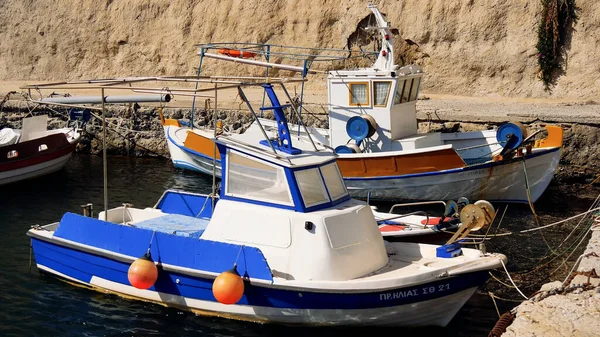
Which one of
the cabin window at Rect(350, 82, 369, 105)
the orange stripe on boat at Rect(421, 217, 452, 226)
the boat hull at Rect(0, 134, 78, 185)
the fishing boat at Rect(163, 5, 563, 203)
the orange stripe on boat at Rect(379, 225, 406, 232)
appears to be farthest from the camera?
the boat hull at Rect(0, 134, 78, 185)

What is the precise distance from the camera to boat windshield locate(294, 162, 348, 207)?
407 inches

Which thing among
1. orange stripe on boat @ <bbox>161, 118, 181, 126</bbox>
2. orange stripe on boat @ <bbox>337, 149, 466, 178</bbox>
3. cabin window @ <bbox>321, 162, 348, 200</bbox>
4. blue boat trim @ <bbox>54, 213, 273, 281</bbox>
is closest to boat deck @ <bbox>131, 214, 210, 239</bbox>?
blue boat trim @ <bbox>54, 213, 273, 281</bbox>

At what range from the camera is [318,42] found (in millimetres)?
28094

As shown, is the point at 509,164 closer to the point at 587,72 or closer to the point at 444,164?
the point at 444,164

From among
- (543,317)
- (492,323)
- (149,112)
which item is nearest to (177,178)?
(149,112)

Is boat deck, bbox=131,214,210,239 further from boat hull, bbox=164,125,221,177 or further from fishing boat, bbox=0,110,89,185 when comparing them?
fishing boat, bbox=0,110,89,185

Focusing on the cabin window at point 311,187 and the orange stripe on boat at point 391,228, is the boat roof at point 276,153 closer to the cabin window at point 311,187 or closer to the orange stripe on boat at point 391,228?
the cabin window at point 311,187

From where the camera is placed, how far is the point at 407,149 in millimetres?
17688

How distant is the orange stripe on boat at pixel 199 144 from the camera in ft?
64.8

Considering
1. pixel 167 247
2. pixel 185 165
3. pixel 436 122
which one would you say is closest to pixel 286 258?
pixel 167 247

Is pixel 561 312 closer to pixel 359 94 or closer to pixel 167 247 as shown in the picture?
pixel 167 247

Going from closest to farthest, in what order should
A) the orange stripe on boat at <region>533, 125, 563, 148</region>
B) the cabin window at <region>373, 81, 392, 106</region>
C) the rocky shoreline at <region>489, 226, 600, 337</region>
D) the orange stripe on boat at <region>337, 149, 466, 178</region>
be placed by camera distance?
1. the rocky shoreline at <region>489, 226, 600, 337</region>
2. the orange stripe on boat at <region>337, 149, 466, 178</region>
3. the orange stripe on boat at <region>533, 125, 563, 148</region>
4. the cabin window at <region>373, 81, 392, 106</region>

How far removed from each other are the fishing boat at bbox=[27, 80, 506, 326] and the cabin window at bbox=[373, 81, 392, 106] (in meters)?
6.44

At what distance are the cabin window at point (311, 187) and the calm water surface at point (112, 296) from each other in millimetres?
1656
